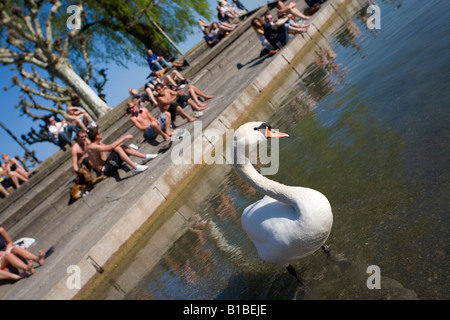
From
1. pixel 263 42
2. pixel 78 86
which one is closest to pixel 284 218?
pixel 263 42

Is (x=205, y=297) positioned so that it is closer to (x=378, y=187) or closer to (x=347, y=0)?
(x=378, y=187)

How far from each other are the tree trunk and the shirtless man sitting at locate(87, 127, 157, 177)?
35.2ft

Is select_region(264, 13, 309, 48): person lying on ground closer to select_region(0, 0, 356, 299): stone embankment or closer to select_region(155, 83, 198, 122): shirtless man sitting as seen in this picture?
select_region(0, 0, 356, 299): stone embankment

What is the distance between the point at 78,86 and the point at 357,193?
1989cm

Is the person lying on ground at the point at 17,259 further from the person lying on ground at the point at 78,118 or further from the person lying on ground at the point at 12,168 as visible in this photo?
the person lying on ground at the point at 12,168

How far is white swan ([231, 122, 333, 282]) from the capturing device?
149 inches

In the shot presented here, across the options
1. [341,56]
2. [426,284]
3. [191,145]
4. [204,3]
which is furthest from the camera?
[204,3]

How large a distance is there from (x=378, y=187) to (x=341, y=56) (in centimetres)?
778

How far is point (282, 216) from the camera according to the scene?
3.98 m

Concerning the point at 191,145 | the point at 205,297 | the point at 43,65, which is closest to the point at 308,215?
the point at 205,297

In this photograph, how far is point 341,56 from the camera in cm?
1173

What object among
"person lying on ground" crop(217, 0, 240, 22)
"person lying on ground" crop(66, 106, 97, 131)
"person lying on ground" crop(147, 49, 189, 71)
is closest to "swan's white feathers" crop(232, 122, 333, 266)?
"person lying on ground" crop(66, 106, 97, 131)

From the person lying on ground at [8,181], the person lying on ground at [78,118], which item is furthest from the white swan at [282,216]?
the person lying on ground at [8,181]

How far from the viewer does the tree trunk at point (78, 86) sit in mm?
21172
